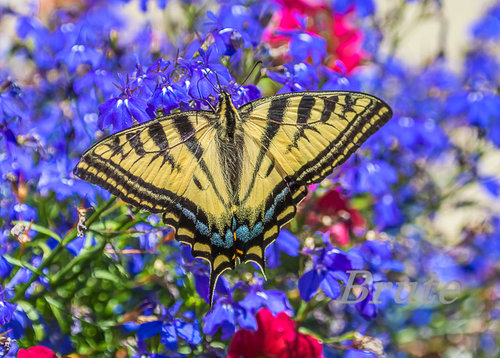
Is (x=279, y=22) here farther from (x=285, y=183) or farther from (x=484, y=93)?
(x=285, y=183)

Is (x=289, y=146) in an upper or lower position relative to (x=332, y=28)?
lower

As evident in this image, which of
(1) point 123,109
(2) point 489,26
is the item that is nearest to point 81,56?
(1) point 123,109

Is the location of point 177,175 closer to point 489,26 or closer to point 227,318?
point 227,318

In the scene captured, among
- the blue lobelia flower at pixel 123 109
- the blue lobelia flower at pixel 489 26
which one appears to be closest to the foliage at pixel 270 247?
the blue lobelia flower at pixel 123 109

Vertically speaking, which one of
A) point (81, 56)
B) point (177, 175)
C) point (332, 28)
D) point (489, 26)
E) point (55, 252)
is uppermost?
point (489, 26)

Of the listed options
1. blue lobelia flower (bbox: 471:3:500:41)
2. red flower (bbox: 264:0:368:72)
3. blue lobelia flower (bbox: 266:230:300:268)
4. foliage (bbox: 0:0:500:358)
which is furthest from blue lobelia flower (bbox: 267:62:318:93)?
blue lobelia flower (bbox: 471:3:500:41)

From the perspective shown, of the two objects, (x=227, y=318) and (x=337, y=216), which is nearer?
(x=227, y=318)

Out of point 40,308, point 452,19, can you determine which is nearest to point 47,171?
point 40,308
